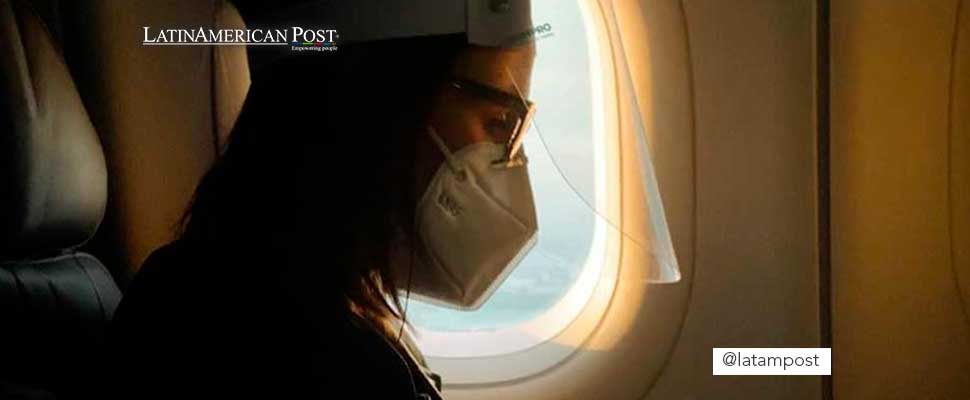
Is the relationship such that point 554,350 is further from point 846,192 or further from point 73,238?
point 73,238

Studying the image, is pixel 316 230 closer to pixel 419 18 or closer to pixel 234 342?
pixel 234 342

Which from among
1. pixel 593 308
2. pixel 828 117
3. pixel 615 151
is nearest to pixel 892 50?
pixel 828 117

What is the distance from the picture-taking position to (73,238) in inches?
49.9

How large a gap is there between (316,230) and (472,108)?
24 centimetres

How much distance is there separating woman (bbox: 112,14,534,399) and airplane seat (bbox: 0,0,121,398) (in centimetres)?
14

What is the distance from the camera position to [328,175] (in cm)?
114

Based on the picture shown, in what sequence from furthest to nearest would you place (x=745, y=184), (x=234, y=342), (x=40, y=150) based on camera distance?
(x=745, y=184), (x=40, y=150), (x=234, y=342)

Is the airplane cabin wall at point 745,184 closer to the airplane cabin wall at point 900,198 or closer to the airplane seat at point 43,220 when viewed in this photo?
the airplane cabin wall at point 900,198

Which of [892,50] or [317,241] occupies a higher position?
[892,50]

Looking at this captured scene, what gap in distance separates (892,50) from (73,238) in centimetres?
131

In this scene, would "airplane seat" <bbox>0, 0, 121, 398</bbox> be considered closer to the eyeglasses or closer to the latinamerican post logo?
the latinamerican post logo

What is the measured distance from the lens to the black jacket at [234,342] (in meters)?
1.05

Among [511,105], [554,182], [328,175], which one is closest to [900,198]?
[554,182]

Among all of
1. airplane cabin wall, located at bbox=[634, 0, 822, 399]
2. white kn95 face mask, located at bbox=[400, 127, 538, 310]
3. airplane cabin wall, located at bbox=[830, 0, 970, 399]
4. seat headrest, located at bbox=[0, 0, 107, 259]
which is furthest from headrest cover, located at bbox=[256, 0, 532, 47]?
airplane cabin wall, located at bbox=[830, 0, 970, 399]
